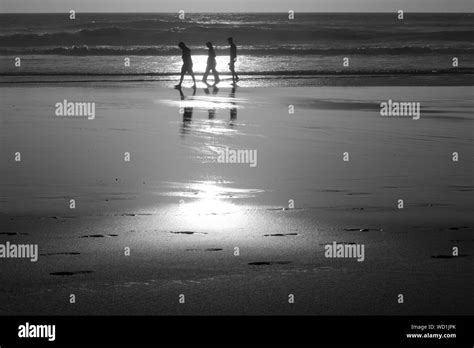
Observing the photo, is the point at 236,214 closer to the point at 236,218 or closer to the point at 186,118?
the point at 236,218

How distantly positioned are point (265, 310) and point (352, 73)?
1093 inches

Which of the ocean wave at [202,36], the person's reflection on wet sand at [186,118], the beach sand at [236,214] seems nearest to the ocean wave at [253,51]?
the ocean wave at [202,36]

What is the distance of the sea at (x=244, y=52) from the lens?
32750 mm

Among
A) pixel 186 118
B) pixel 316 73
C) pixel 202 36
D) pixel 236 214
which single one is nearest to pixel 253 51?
pixel 202 36

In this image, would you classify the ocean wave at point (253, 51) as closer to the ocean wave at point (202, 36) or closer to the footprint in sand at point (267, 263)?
the ocean wave at point (202, 36)

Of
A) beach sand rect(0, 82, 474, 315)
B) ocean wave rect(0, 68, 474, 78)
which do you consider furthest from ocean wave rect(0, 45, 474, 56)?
beach sand rect(0, 82, 474, 315)

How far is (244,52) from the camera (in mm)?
49781

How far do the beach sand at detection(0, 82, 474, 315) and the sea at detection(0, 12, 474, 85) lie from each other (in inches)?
570

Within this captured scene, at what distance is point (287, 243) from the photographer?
7.54m

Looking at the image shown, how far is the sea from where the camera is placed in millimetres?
32750

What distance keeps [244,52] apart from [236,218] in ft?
138

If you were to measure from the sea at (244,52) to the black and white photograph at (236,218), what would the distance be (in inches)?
438
